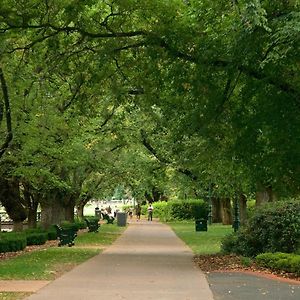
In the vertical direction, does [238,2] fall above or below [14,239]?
above

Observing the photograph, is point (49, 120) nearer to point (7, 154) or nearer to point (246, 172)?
point (7, 154)

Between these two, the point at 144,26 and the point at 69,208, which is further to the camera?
the point at 69,208

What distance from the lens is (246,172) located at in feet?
65.0

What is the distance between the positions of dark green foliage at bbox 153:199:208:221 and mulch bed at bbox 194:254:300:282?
41.8 m

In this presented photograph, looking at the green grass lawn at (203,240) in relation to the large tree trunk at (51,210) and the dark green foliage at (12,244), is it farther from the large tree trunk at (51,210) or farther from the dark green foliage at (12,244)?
the large tree trunk at (51,210)

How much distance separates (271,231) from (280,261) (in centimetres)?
238

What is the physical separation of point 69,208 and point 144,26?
2711 centimetres

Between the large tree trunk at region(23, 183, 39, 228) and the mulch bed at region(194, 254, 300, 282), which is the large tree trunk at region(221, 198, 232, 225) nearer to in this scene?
the large tree trunk at region(23, 183, 39, 228)

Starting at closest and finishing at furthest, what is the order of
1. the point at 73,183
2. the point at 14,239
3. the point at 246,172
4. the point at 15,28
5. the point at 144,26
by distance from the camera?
the point at 15,28
the point at 144,26
the point at 246,172
the point at 14,239
the point at 73,183

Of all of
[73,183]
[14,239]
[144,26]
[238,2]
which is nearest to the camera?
[238,2]

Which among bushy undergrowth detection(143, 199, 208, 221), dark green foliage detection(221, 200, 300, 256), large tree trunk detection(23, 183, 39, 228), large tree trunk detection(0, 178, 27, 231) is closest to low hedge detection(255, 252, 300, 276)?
dark green foliage detection(221, 200, 300, 256)

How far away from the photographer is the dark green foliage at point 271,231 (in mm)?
15719

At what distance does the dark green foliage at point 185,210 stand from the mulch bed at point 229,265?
137ft

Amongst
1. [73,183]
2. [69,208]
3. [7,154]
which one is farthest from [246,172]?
[69,208]
